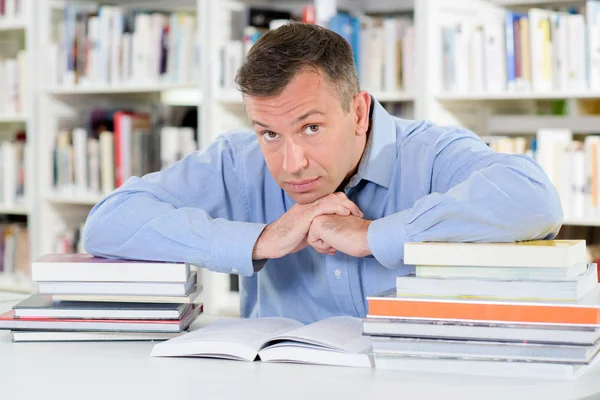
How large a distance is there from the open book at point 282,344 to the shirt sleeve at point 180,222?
0.57 feet

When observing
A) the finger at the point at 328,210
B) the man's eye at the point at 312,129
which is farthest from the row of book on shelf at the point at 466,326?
the man's eye at the point at 312,129

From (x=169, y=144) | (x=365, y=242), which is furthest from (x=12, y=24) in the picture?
(x=365, y=242)

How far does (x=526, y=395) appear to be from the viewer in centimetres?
107

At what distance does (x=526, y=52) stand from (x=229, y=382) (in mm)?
1957

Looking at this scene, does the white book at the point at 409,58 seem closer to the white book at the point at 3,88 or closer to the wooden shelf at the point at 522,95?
the wooden shelf at the point at 522,95

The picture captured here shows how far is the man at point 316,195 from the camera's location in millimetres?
1392

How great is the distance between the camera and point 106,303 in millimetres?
1472

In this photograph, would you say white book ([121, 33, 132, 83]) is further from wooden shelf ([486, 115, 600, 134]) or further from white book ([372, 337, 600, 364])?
white book ([372, 337, 600, 364])

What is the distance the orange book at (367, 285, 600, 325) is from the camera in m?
1.13

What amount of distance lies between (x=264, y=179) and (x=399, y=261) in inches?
20.0

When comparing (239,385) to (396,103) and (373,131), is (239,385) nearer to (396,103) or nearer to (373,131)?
(373,131)

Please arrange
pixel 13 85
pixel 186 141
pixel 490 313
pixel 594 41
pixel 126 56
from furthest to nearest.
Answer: pixel 13 85 < pixel 126 56 < pixel 186 141 < pixel 594 41 < pixel 490 313

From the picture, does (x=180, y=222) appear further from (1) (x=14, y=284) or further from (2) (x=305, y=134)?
(1) (x=14, y=284)

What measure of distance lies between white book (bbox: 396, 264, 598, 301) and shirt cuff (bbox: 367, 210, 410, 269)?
0.17 m
